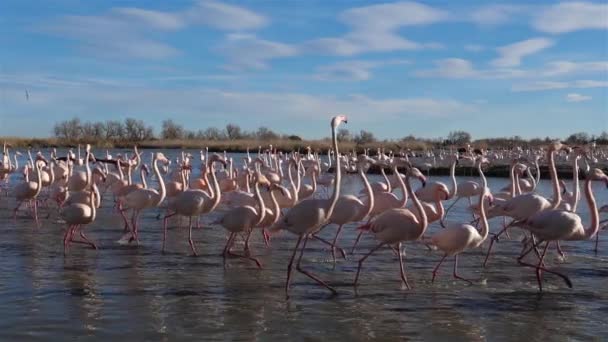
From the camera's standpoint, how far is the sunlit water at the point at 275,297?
22.8ft

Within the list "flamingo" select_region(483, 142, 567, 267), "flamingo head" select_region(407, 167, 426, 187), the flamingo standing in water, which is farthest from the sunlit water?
"flamingo head" select_region(407, 167, 426, 187)

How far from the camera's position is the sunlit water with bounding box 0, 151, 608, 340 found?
6.95 m

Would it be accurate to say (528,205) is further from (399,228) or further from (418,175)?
(399,228)

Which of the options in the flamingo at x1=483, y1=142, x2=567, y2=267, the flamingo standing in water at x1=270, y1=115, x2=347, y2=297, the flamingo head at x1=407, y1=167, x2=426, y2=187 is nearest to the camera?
the flamingo standing in water at x1=270, y1=115, x2=347, y2=297

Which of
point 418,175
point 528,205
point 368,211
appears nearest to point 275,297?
point 368,211

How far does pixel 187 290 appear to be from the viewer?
8.45 m

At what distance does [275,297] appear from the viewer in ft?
27.0

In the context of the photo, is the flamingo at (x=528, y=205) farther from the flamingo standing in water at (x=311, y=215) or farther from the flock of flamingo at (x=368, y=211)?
the flamingo standing in water at (x=311, y=215)

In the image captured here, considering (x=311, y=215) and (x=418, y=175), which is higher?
(x=418, y=175)

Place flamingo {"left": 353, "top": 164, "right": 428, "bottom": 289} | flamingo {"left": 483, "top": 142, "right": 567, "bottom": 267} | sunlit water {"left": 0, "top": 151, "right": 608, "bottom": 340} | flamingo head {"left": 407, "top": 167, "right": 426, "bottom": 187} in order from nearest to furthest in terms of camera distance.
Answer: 1. sunlit water {"left": 0, "top": 151, "right": 608, "bottom": 340}
2. flamingo {"left": 353, "top": 164, "right": 428, "bottom": 289}
3. flamingo head {"left": 407, "top": 167, "right": 426, "bottom": 187}
4. flamingo {"left": 483, "top": 142, "right": 567, "bottom": 267}

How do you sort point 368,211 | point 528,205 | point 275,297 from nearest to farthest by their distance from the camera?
point 275,297
point 368,211
point 528,205

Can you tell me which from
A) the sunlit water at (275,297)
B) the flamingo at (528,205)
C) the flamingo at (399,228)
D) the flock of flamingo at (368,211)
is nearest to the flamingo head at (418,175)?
the flock of flamingo at (368,211)

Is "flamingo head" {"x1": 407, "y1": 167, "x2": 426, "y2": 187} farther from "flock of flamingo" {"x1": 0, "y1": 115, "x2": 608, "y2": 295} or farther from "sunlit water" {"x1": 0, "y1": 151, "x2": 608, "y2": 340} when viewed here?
"sunlit water" {"x1": 0, "y1": 151, "x2": 608, "y2": 340}

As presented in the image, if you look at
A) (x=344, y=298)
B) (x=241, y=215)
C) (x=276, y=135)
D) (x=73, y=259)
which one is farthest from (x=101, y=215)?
(x=276, y=135)
